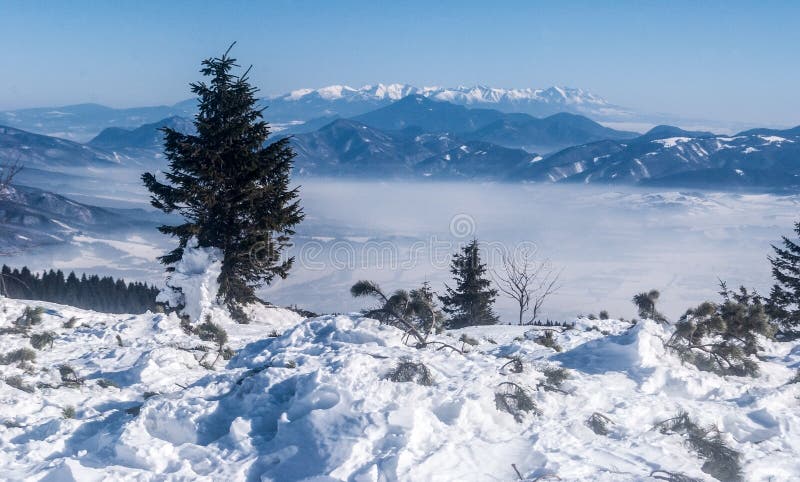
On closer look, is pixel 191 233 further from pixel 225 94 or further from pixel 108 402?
pixel 108 402

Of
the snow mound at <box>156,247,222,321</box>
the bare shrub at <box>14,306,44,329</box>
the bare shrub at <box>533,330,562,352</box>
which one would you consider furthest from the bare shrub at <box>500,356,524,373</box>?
the snow mound at <box>156,247,222,321</box>

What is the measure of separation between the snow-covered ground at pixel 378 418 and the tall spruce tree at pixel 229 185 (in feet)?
37.8

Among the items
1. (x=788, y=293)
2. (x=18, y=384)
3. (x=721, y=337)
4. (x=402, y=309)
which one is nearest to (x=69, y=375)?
(x=18, y=384)

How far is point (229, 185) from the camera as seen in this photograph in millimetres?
21078

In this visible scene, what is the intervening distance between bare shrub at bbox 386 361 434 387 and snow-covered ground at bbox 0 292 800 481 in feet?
0.50

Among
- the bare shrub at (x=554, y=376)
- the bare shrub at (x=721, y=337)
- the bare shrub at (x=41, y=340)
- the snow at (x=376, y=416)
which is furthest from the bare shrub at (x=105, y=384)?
the bare shrub at (x=721, y=337)

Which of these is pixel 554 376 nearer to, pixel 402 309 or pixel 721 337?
pixel 402 309

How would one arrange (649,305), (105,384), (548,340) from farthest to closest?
(649,305), (548,340), (105,384)

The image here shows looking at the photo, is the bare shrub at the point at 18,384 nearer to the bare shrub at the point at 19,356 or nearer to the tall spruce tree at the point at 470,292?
the bare shrub at the point at 19,356

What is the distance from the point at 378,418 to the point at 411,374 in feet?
3.79

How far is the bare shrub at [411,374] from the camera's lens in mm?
7039

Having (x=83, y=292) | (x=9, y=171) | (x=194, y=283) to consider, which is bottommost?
(x=83, y=292)

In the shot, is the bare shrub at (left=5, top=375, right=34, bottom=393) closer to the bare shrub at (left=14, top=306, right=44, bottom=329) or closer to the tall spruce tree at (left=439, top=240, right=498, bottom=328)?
the bare shrub at (left=14, top=306, right=44, bottom=329)

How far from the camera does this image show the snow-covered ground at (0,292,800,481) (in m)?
5.71
